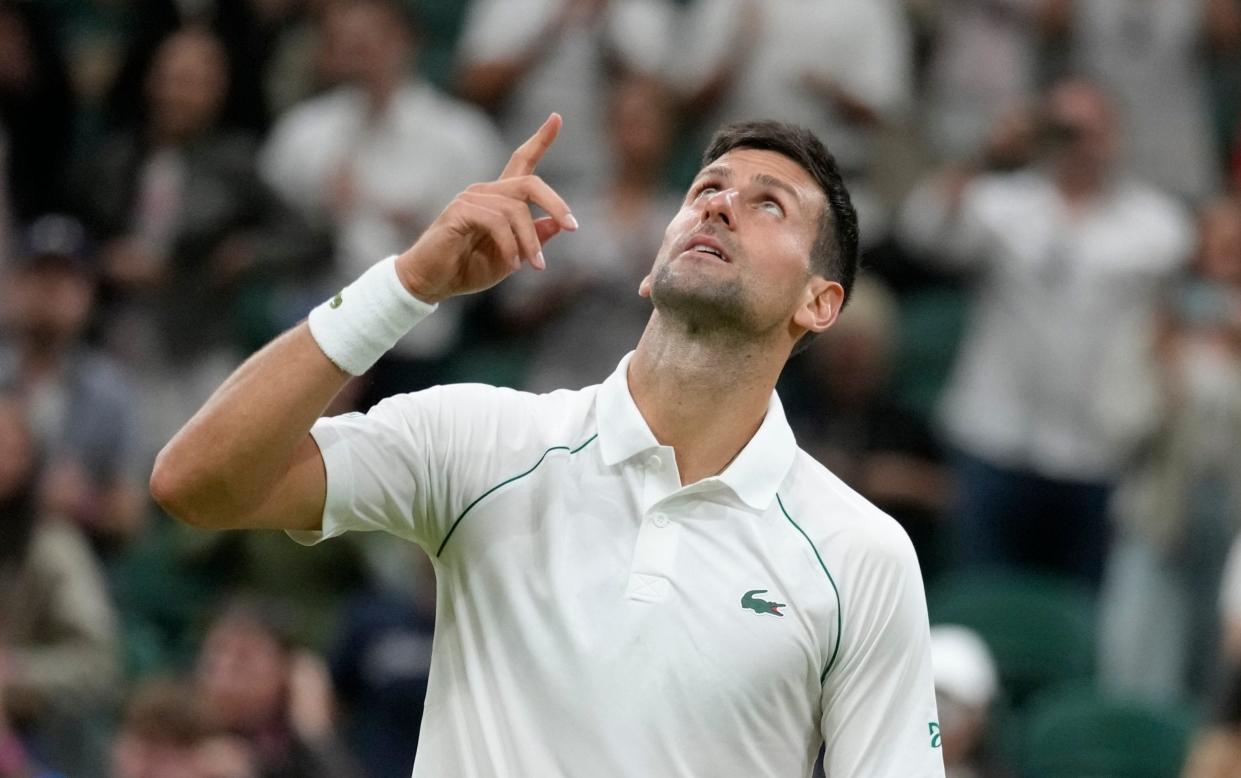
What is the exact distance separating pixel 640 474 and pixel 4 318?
17.7 ft

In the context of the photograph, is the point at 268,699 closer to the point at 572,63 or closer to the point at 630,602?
the point at 572,63

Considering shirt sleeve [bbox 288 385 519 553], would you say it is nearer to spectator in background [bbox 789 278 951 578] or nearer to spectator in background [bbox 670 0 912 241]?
spectator in background [bbox 789 278 951 578]

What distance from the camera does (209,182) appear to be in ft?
28.3

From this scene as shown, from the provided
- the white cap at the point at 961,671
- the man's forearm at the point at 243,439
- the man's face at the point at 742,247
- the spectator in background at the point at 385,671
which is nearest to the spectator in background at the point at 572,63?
the spectator in background at the point at 385,671

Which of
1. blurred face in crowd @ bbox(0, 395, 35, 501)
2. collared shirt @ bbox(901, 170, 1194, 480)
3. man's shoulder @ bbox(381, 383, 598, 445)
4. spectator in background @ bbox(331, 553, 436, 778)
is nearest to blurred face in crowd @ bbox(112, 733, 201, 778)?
spectator in background @ bbox(331, 553, 436, 778)

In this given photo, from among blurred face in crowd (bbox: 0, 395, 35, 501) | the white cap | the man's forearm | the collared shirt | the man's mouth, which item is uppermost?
the collared shirt

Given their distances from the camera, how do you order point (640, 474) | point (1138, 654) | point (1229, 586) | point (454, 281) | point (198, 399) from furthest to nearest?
1. point (198, 399)
2. point (1138, 654)
3. point (1229, 586)
4. point (640, 474)
5. point (454, 281)

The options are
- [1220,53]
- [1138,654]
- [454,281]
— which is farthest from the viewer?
[1220,53]

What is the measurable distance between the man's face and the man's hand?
32 cm

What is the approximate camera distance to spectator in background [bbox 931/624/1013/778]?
641cm

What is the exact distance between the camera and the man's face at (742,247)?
351 cm

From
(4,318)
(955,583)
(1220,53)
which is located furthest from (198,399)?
(1220,53)

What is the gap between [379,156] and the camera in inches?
337

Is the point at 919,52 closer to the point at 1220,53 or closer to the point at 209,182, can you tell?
the point at 1220,53
